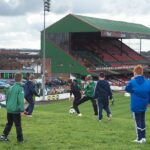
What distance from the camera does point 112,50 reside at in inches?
3364

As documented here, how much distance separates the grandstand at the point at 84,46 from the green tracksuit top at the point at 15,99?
199 ft

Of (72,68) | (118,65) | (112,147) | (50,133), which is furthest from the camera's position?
(118,65)

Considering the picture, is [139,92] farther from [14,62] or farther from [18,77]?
[14,62]

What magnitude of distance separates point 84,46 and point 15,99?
2735 inches

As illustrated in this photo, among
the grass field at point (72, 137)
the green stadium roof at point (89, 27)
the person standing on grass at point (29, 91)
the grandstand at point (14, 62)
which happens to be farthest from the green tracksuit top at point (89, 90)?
the grandstand at point (14, 62)

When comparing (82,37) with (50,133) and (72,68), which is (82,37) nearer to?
(72,68)

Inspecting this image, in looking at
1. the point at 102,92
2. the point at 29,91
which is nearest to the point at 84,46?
the point at 29,91

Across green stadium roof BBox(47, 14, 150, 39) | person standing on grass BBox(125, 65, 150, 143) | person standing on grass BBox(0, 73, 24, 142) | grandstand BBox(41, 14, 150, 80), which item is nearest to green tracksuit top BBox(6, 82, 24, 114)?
person standing on grass BBox(0, 73, 24, 142)

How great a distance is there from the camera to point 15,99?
35.8ft

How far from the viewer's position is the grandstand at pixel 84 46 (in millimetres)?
73000

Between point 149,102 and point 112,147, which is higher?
point 149,102

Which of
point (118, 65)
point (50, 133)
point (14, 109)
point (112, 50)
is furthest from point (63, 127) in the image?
point (112, 50)

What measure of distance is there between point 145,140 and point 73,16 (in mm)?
64814

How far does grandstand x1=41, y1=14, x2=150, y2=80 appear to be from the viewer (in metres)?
73.0
